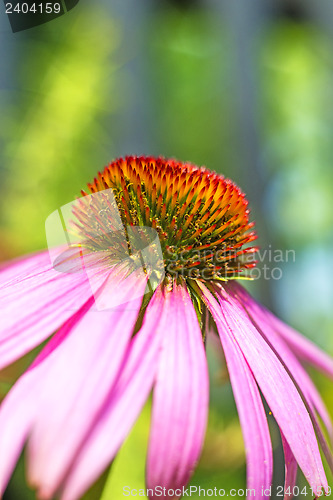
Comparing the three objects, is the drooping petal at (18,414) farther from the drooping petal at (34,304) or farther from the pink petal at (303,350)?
the pink petal at (303,350)

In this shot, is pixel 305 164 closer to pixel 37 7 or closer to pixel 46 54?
pixel 46 54

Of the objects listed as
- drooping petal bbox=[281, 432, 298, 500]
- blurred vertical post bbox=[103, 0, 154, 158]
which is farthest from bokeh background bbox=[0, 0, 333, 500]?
drooping petal bbox=[281, 432, 298, 500]

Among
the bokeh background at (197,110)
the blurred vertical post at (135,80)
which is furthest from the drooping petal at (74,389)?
the blurred vertical post at (135,80)

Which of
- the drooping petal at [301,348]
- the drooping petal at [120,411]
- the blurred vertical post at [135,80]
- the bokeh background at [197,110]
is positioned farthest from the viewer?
the blurred vertical post at [135,80]

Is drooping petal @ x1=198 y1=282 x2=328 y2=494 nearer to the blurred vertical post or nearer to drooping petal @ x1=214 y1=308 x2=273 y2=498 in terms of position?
drooping petal @ x1=214 y1=308 x2=273 y2=498

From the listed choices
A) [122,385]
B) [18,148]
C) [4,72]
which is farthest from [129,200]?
[4,72]

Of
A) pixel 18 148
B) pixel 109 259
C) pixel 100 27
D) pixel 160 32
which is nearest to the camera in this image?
pixel 109 259
